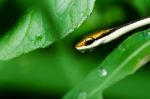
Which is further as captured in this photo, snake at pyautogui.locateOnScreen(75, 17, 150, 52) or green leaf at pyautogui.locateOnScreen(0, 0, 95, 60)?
snake at pyautogui.locateOnScreen(75, 17, 150, 52)

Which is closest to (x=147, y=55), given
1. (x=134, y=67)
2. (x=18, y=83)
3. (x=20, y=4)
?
(x=134, y=67)

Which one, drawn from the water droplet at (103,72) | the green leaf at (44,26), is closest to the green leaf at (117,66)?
the water droplet at (103,72)

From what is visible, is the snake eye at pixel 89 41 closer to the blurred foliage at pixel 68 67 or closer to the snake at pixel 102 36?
the snake at pixel 102 36

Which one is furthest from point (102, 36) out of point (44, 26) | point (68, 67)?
point (68, 67)

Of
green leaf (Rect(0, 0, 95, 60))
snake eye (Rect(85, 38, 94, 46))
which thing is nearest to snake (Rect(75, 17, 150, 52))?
snake eye (Rect(85, 38, 94, 46))

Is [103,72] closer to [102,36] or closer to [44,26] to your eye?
[102,36]

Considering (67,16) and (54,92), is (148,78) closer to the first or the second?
(54,92)

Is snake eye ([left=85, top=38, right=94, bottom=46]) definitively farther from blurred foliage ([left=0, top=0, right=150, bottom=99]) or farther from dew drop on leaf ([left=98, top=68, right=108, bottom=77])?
blurred foliage ([left=0, top=0, right=150, bottom=99])
